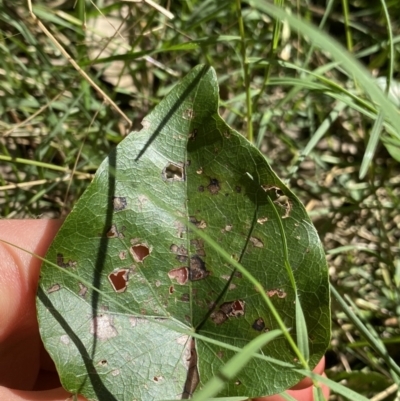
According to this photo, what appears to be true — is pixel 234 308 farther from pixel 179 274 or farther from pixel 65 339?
pixel 65 339

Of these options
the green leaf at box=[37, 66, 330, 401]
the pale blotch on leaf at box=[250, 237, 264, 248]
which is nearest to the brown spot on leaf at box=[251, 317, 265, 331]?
the green leaf at box=[37, 66, 330, 401]

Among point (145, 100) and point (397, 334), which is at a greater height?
point (145, 100)

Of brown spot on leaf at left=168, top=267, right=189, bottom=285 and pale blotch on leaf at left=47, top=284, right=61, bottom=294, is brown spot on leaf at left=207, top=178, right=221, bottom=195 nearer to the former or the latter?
→ brown spot on leaf at left=168, top=267, right=189, bottom=285

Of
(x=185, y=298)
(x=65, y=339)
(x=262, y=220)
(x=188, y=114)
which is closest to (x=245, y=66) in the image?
(x=188, y=114)

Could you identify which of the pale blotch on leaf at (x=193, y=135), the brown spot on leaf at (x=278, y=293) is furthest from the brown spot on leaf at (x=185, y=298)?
the pale blotch on leaf at (x=193, y=135)

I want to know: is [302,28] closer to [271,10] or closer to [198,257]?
[271,10]

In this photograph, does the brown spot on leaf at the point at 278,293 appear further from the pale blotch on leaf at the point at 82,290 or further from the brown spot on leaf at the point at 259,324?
the pale blotch on leaf at the point at 82,290

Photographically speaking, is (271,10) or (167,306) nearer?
(271,10)

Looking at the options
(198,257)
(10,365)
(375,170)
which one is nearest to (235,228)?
(198,257)
